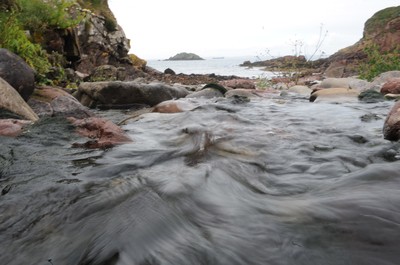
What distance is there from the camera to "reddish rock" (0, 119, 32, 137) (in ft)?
11.4

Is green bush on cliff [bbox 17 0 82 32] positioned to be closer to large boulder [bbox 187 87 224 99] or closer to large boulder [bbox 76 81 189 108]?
large boulder [bbox 76 81 189 108]

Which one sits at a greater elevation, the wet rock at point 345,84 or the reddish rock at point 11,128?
the reddish rock at point 11,128

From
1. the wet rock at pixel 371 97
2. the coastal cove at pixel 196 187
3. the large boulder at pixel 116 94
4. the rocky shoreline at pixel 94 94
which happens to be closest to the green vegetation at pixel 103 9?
the rocky shoreline at pixel 94 94

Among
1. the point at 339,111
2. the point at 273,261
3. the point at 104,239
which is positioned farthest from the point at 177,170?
the point at 339,111

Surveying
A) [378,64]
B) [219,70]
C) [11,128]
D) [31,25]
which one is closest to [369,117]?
[11,128]

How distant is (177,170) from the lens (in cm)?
268

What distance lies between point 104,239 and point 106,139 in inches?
80.5

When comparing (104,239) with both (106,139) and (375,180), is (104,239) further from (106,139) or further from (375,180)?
(106,139)

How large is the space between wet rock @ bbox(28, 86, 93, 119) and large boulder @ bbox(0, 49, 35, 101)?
0.82 ft

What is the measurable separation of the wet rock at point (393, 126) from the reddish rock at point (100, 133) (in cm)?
281

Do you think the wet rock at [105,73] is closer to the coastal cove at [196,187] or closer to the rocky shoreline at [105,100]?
the rocky shoreline at [105,100]

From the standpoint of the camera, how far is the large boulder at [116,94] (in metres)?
7.60

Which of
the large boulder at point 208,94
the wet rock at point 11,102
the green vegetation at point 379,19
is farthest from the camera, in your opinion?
the green vegetation at point 379,19

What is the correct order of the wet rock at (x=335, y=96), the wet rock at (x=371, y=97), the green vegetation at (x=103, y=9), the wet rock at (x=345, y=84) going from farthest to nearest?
the green vegetation at (x=103, y=9), the wet rock at (x=345, y=84), the wet rock at (x=335, y=96), the wet rock at (x=371, y=97)
